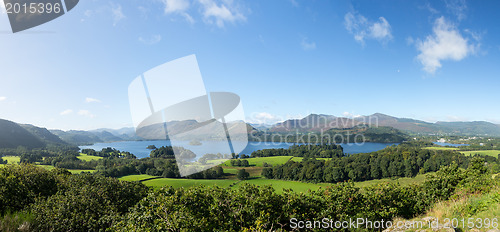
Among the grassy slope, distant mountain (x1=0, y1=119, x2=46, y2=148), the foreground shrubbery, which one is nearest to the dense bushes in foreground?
the foreground shrubbery

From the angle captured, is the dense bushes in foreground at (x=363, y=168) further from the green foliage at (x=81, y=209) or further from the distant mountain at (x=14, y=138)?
the distant mountain at (x=14, y=138)

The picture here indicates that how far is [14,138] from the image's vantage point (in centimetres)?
12619

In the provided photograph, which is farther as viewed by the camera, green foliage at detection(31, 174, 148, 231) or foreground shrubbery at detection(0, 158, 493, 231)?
green foliage at detection(31, 174, 148, 231)

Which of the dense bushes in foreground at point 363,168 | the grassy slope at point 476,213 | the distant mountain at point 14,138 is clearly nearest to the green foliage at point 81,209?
the grassy slope at point 476,213

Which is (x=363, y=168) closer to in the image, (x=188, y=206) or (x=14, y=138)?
(x=188, y=206)

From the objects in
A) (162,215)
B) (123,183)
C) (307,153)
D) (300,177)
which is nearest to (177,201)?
(162,215)

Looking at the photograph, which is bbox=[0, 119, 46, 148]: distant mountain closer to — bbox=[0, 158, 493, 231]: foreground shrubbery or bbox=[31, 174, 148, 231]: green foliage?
bbox=[0, 158, 493, 231]: foreground shrubbery

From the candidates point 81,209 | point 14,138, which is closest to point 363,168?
point 81,209

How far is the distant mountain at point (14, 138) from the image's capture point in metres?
119

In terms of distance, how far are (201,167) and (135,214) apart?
9.87ft

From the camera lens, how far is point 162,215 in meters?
7.03

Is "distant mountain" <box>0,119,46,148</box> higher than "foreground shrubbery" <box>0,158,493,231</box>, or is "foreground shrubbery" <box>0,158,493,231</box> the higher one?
"foreground shrubbery" <box>0,158,493,231</box>

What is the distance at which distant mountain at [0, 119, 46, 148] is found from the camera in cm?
11944

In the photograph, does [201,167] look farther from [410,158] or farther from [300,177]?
[410,158]
